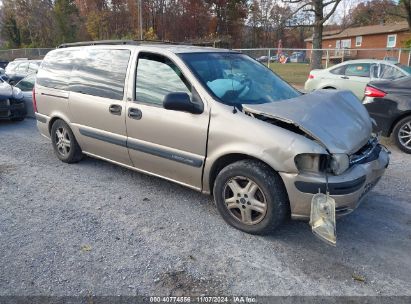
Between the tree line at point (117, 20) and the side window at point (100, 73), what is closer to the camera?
the side window at point (100, 73)

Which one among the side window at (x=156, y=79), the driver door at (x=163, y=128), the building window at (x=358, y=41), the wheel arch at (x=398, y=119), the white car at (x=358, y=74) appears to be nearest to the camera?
the driver door at (x=163, y=128)

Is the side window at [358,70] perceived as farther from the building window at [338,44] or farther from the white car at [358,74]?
the building window at [338,44]

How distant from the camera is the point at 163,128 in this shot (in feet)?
12.7

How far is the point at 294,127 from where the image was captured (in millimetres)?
3193

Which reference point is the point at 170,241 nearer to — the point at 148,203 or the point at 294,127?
the point at 148,203

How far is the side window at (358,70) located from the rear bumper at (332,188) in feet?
25.2

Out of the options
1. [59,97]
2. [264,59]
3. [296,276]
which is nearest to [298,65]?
[264,59]

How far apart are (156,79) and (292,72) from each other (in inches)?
818

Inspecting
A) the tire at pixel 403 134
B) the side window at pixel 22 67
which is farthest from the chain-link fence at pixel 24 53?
the tire at pixel 403 134

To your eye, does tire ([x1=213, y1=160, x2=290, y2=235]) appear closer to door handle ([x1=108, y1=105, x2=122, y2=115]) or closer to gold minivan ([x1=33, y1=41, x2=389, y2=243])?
gold minivan ([x1=33, y1=41, x2=389, y2=243])

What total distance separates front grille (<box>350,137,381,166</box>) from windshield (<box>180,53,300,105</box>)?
1.00 meters

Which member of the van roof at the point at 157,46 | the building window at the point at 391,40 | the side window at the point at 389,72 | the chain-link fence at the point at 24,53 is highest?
the building window at the point at 391,40

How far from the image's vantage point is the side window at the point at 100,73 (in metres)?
4.36

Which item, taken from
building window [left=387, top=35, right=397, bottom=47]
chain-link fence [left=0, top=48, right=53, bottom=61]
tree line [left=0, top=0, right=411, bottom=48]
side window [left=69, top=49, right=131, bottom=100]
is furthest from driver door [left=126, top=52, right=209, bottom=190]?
building window [left=387, top=35, right=397, bottom=47]
